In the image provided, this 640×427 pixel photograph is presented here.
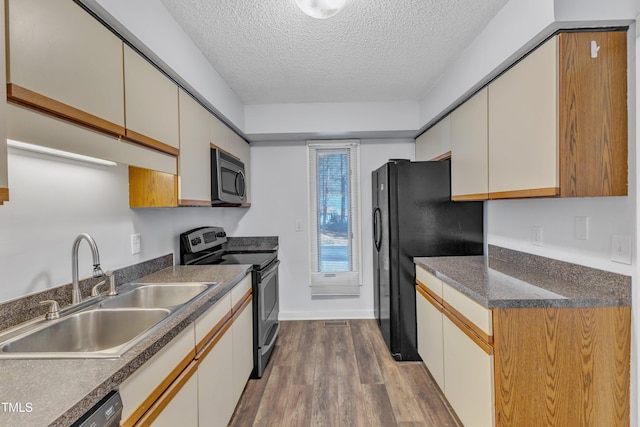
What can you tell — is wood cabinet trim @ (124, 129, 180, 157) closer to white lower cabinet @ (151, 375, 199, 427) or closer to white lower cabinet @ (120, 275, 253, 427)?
white lower cabinet @ (120, 275, 253, 427)

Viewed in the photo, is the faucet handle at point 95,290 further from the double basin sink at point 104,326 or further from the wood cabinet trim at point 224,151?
the wood cabinet trim at point 224,151

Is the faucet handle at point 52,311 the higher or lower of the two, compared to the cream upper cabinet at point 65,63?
lower

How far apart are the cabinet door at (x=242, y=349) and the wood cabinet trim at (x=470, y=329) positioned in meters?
1.30

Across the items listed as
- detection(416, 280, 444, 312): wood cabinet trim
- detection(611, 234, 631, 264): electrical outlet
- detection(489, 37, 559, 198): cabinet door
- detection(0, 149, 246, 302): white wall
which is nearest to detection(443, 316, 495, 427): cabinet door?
detection(416, 280, 444, 312): wood cabinet trim

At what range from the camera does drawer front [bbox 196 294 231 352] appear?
4.83 feet

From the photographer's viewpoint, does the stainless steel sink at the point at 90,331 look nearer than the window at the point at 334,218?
Yes

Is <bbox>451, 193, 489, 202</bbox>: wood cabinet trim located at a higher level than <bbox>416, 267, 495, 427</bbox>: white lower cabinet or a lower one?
higher

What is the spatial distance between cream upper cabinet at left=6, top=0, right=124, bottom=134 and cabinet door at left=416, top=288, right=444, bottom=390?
210 cm

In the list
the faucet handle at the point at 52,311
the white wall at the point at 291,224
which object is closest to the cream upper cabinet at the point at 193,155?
the faucet handle at the point at 52,311

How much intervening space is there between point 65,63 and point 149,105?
53 centimetres

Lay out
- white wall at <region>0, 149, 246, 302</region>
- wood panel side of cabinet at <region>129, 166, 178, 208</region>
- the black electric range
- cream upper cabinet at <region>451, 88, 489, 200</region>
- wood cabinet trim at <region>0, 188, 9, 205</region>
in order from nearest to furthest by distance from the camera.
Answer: wood cabinet trim at <region>0, 188, 9, 205</region>, white wall at <region>0, 149, 246, 302</region>, wood panel side of cabinet at <region>129, 166, 178, 208</region>, cream upper cabinet at <region>451, 88, 489, 200</region>, the black electric range

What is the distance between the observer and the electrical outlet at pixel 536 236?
196 centimetres

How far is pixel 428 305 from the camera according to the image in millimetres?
2307

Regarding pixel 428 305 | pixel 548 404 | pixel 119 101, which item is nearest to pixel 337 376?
pixel 428 305
